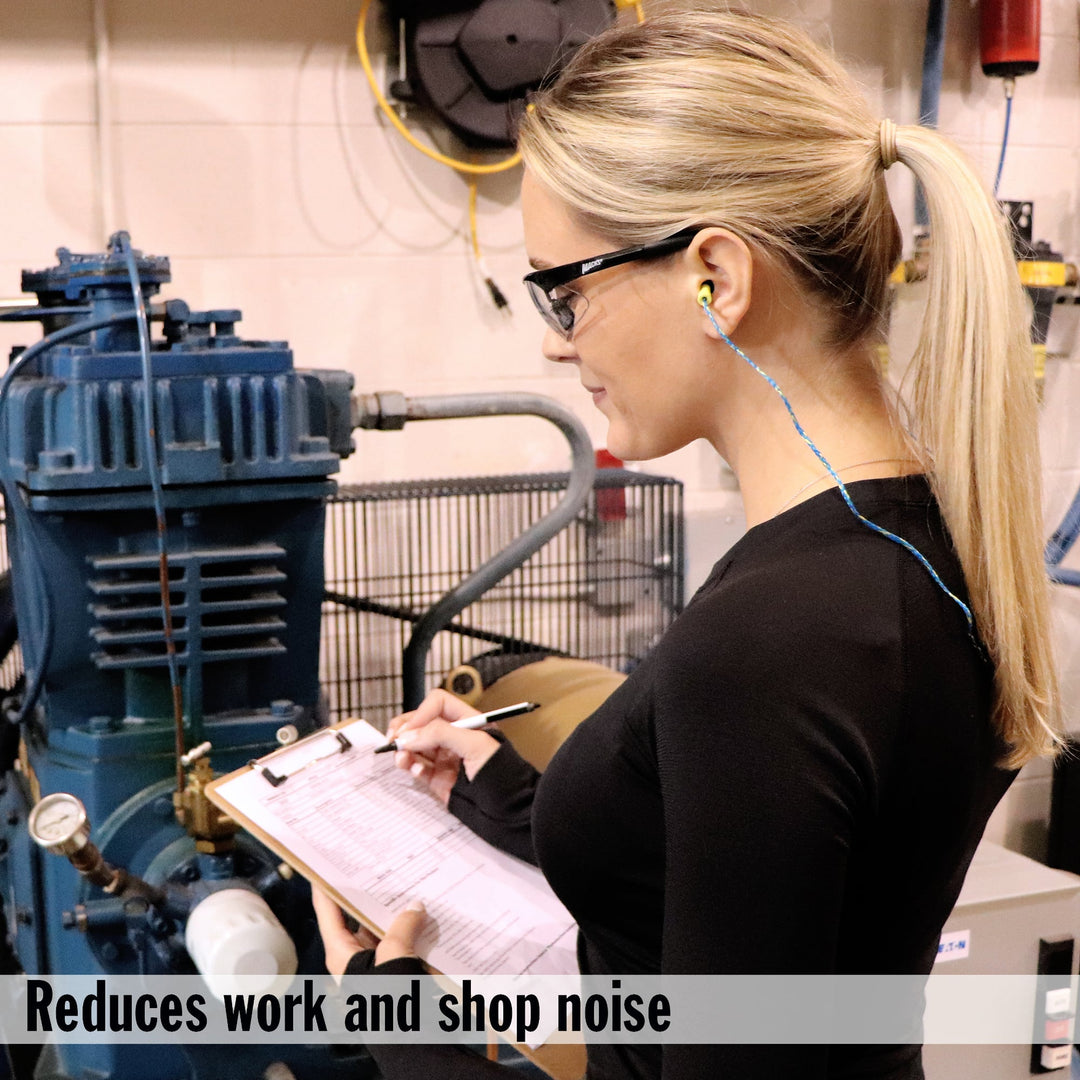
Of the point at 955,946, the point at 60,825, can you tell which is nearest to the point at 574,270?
the point at 60,825

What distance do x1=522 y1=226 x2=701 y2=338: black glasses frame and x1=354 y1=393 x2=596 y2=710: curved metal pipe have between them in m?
0.58

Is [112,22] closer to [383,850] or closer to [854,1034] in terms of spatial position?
[383,850]

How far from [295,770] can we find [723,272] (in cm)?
59

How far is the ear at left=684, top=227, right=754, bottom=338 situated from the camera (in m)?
0.67

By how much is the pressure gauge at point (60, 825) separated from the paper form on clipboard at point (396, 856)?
11cm

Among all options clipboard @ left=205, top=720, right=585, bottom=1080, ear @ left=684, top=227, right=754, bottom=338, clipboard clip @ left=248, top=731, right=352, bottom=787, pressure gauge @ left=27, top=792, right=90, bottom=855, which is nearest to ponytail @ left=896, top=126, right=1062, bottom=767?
ear @ left=684, top=227, right=754, bottom=338

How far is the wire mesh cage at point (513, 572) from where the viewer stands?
1685 millimetres

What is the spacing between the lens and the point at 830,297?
2.34 ft

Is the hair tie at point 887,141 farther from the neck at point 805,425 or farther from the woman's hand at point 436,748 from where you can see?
the woman's hand at point 436,748

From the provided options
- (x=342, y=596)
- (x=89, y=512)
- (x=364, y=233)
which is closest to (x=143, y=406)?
(x=89, y=512)

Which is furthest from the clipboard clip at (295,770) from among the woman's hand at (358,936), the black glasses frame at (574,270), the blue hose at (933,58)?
the blue hose at (933,58)

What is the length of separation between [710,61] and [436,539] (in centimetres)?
116

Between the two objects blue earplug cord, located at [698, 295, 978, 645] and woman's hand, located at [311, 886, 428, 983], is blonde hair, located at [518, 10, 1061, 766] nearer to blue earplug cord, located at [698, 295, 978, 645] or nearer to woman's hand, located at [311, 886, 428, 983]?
blue earplug cord, located at [698, 295, 978, 645]

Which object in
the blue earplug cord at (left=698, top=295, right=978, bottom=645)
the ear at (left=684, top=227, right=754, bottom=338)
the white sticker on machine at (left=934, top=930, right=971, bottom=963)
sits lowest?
the white sticker on machine at (left=934, top=930, right=971, bottom=963)
